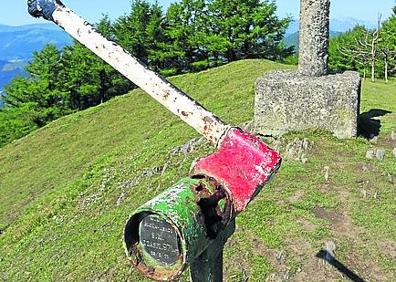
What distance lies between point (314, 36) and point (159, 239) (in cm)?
1076

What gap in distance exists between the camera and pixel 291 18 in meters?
45.4

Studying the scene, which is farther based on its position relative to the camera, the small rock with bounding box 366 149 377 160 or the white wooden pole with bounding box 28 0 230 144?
the small rock with bounding box 366 149 377 160

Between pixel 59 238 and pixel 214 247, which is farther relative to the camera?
pixel 59 238

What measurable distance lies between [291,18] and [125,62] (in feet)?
144

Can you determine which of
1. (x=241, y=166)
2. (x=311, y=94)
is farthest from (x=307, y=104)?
(x=241, y=166)

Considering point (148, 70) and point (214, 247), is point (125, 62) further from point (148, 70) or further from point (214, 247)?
point (214, 247)

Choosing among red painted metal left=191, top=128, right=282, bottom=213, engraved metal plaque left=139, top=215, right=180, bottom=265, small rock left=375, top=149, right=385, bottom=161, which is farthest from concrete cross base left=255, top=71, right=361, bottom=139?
engraved metal plaque left=139, top=215, right=180, bottom=265

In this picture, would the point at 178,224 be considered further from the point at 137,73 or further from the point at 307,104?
the point at 307,104

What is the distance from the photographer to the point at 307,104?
1239 cm

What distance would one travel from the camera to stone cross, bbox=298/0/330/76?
494 inches

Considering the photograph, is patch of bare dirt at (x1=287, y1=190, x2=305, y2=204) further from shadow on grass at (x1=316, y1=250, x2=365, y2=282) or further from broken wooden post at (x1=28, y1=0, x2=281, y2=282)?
broken wooden post at (x1=28, y1=0, x2=281, y2=282)

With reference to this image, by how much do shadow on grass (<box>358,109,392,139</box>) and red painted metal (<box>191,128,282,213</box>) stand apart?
10334mm

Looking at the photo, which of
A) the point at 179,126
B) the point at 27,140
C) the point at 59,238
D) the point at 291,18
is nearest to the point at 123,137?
the point at 179,126

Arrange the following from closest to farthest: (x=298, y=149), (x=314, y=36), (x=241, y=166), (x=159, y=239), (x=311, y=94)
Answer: (x=159, y=239) → (x=241, y=166) → (x=298, y=149) → (x=311, y=94) → (x=314, y=36)
